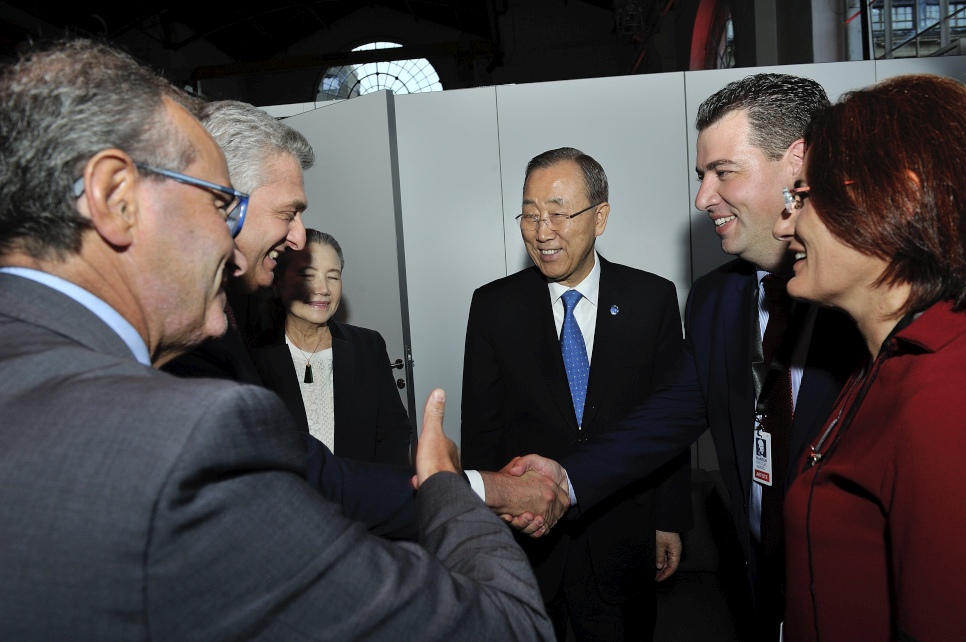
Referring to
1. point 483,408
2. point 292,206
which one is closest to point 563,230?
point 483,408

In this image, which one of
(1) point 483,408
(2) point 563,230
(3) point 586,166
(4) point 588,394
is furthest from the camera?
(3) point 586,166

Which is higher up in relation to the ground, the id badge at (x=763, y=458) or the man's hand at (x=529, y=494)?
the id badge at (x=763, y=458)

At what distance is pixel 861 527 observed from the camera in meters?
1.13

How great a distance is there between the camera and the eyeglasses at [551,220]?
2.77 metres

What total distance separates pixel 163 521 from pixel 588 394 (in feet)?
6.51

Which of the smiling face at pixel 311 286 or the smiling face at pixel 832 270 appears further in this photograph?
the smiling face at pixel 311 286

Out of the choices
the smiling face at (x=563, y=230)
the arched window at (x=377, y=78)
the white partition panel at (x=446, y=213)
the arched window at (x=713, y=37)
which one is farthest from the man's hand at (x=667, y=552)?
the arched window at (x=377, y=78)

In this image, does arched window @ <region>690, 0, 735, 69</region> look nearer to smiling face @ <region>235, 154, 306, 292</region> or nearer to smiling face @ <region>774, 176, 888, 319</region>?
smiling face @ <region>235, 154, 306, 292</region>

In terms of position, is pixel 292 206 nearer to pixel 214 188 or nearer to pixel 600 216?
pixel 214 188

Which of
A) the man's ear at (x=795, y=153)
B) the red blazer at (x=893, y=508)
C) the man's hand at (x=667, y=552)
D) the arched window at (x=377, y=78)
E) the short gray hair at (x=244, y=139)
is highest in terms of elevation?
the arched window at (x=377, y=78)

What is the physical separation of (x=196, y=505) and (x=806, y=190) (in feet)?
4.00

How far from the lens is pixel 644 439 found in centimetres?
229

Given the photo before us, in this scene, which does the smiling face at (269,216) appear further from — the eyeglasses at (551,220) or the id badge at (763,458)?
the id badge at (763,458)

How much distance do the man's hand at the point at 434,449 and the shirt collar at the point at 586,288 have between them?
1568mm
